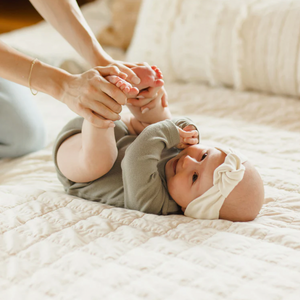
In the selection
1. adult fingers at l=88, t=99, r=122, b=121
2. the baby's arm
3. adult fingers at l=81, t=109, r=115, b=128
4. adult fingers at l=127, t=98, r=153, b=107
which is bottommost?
the baby's arm

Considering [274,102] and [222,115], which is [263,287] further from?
[274,102]

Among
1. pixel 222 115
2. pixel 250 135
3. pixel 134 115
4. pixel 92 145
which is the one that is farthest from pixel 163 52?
pixel 92 145

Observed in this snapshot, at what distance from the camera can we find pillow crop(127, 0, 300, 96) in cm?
174

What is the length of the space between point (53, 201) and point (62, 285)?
1.17 feet

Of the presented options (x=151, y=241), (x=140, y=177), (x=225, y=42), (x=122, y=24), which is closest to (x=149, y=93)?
(x=140, y=177)

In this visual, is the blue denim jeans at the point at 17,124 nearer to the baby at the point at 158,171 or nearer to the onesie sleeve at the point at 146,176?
the baby at the point at 158,171

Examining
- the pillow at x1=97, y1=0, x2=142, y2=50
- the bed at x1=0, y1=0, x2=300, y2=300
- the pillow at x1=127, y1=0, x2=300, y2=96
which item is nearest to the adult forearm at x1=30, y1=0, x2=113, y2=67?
the bed at x1=0, y1=0, x2=300, y2=300

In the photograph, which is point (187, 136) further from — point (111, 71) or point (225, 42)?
point (225, 42)

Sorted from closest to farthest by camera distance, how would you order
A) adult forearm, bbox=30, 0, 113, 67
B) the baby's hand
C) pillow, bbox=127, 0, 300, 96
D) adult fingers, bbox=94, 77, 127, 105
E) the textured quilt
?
the textured quilt < adult fingers, bbox=94, 77, 127, 105 < the baby's hand < adult forearm, bbox=30, 0, 113, 67 < pillow, bbox=127, 0, 300, 96

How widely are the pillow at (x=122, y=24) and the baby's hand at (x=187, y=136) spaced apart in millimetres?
1516

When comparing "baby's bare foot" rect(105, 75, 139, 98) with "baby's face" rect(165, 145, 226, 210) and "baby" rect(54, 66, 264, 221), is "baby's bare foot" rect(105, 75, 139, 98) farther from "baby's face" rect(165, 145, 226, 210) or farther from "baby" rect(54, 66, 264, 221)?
"baby's face" rect(165, 145, 226, 210)

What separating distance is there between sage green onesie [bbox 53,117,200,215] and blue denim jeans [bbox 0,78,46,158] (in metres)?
0.27

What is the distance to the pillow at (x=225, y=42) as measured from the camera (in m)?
1.74

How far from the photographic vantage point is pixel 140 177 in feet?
3.20
